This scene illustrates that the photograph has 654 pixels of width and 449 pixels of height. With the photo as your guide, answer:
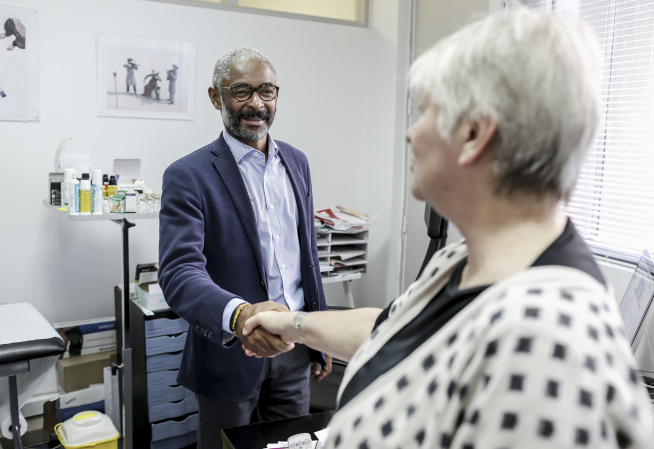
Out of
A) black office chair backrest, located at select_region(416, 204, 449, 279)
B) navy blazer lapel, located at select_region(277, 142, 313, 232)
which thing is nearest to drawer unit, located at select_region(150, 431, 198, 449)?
navy blazer lapel, located at select_region(277, 142, 313, 232)

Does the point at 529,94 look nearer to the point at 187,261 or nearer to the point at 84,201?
the point at 187,261

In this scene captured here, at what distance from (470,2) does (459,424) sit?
2796mm

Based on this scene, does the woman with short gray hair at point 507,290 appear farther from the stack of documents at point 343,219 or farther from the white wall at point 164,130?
the white wall at point 164,130

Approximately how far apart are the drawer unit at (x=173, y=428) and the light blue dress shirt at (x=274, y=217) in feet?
3.74

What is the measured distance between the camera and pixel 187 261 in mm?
1516

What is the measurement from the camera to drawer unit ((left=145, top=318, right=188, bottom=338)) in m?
2.43

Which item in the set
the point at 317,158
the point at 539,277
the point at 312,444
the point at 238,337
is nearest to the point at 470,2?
the point at 317,158

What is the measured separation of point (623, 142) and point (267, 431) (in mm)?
1868

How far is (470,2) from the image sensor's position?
285cm

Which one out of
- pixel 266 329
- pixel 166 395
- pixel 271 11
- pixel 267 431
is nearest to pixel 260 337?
pixel 266 329

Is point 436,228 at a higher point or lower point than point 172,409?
higher

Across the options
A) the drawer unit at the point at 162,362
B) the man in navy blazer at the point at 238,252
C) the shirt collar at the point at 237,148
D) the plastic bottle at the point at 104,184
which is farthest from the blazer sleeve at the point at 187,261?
the drawer unit at the point at 162,362

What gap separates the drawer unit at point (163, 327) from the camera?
2430 mm

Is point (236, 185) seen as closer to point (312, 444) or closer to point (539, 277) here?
point (312, 444)
